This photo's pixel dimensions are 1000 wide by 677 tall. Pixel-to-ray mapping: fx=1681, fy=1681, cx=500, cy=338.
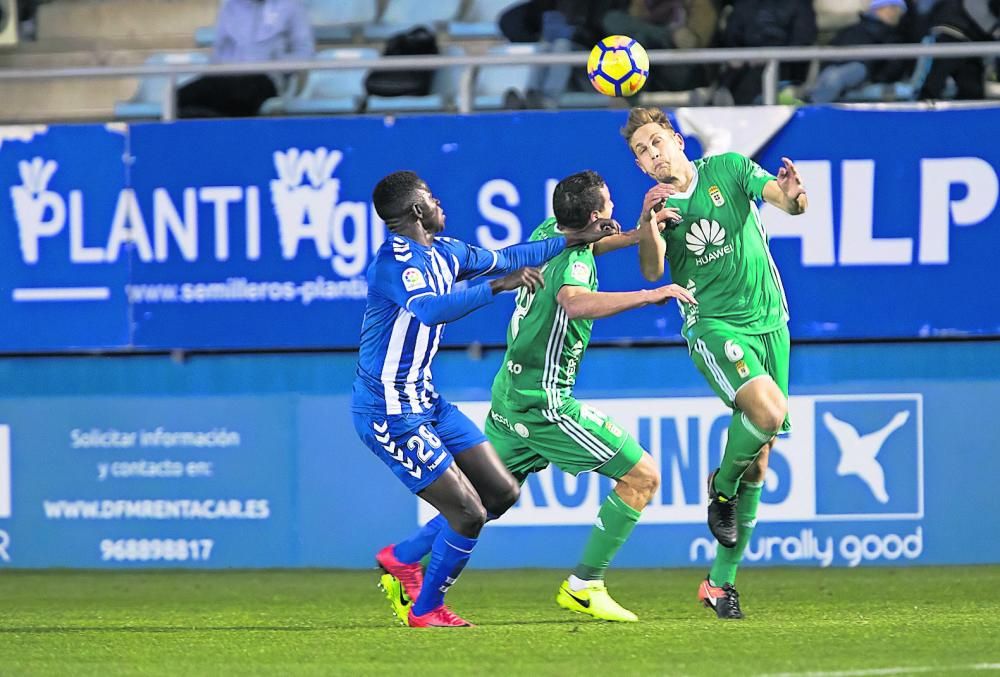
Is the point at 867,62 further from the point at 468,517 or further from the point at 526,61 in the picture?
the point at 468,517

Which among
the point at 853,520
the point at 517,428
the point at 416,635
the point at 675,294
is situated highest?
the point at 675,294

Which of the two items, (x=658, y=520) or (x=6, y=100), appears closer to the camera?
(x=658, y=520)

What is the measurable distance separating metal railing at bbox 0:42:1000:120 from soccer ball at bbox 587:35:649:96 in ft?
5.41

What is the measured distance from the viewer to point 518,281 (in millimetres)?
6773

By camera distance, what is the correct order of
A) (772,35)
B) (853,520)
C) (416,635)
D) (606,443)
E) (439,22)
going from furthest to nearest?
(439,22), (772,35), (853,520), (606,443), (416,635)

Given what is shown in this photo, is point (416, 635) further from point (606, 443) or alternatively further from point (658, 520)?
point (658, 520)

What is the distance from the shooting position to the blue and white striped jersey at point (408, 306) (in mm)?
7016

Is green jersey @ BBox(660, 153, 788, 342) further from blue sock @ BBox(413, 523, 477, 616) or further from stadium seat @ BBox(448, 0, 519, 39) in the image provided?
stadium seat @ BBox(448, 0, 519, 39)

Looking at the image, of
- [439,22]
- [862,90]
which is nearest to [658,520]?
[862,90]

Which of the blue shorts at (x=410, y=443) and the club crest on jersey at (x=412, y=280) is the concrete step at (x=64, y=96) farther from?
the club crest on jersey at (x=412, y=280)

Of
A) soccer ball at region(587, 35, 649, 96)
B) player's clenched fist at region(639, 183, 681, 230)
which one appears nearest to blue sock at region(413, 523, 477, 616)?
player's clenched fist at region(639, 183, 681, 230)

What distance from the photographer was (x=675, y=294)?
7.12 m

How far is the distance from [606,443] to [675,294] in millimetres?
866

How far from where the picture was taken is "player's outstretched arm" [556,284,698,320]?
704cm
